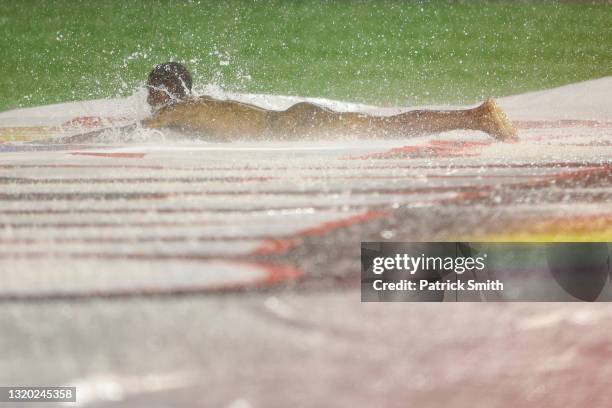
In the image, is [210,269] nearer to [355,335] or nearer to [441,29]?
[355,335]

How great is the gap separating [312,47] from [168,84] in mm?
303

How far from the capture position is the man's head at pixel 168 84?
4.10ft

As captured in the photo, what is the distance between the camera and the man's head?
125 centimetres

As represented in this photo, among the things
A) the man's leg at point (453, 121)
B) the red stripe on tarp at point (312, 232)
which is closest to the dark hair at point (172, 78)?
the man's leg at point (453, 121)

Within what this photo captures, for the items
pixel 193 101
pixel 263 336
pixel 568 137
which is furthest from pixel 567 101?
pixel 263 336

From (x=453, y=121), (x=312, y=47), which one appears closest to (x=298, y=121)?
(x=312, y=47)

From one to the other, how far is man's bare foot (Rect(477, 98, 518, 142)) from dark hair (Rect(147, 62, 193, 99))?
603 mm

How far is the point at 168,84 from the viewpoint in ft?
4.13

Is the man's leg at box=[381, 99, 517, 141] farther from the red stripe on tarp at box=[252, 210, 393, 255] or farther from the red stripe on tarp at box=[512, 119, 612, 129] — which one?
the red stripe on tarp at box=[252, 210, 393, 255]

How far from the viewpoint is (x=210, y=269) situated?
2.44ft

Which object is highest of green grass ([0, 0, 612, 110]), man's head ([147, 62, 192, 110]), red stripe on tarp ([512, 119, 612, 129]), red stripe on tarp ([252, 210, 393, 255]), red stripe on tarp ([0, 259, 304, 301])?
green grass ([0, 0, 612, 110])

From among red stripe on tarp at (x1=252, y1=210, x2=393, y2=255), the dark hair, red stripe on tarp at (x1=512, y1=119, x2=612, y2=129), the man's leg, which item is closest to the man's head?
the dark hair

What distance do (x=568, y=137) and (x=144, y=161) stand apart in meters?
0.82

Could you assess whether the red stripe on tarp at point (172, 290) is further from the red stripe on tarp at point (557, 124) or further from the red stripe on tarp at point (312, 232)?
the red stripe on tarp at point (557, 124)
